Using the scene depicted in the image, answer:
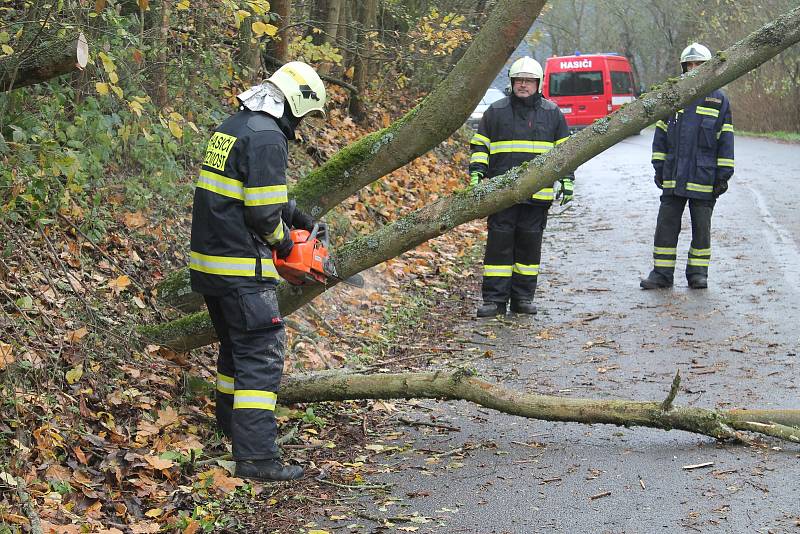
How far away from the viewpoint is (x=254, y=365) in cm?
491

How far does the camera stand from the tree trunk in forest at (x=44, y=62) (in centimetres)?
485

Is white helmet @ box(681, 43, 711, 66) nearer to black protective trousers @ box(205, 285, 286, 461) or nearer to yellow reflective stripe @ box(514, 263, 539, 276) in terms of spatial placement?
yellow reflective stripe @ box(514, 263, 539, 276)

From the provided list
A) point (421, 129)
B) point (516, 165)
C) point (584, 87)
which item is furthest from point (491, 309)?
point (584, 87)

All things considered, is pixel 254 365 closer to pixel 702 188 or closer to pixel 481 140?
pixel 481 140

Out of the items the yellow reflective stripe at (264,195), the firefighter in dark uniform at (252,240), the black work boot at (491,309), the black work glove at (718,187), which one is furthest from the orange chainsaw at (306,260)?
the black work glove at (718,187)

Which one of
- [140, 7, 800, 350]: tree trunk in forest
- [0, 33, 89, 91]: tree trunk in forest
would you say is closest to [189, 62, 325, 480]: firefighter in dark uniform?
[140, 7, 800, 350]: tree trunk in forest

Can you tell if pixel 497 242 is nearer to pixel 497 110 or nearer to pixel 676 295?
pixel 497 110

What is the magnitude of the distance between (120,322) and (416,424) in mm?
1858

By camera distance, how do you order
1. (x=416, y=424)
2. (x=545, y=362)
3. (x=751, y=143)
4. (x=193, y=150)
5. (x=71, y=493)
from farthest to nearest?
(x=751, y=143) → (x=193, y=150) → (x=545, y=362) → (x=416, y=424) → (x=71, y=493)

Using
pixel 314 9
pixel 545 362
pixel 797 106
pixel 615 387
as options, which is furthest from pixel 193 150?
pixel 797 106

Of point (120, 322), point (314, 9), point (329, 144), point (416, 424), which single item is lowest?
point (416, 424)

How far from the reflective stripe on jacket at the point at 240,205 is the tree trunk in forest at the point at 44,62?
806 millimetres

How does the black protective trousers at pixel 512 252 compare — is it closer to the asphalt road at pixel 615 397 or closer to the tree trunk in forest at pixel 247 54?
the asphalt road at pixel 615 397

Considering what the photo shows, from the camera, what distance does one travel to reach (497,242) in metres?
8.59
